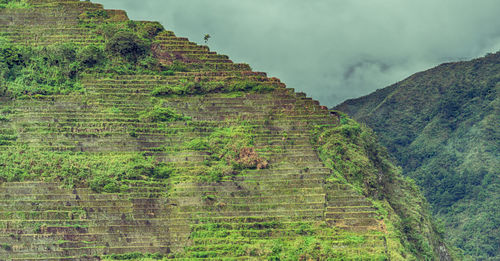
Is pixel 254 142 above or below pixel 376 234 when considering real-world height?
above

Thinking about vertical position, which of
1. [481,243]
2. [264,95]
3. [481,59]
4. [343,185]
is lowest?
[481,243]

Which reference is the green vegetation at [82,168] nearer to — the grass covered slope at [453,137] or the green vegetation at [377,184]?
the green vegetation at [377,184]

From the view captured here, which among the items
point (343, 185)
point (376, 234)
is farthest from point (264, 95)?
point (376, 234)

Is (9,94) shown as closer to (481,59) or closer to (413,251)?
(413,251)

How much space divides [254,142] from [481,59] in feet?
129

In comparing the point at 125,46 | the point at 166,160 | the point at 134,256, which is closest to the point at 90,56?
the point at 125,46

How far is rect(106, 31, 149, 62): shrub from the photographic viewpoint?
38750mm

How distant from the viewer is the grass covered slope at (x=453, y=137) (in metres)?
53.4

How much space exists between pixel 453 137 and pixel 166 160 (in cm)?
3471

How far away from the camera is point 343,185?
33.4m

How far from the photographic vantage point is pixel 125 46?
127 ft

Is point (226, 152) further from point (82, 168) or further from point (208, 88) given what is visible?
point (82, 168)

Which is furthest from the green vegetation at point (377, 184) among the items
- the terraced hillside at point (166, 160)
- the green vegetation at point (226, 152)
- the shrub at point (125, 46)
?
the shrub at point (125, 46)

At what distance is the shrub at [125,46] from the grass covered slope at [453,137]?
89.4ft
